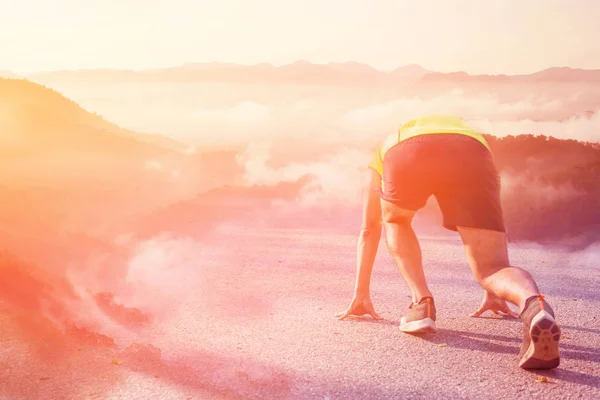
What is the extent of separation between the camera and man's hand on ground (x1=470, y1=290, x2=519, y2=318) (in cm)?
524

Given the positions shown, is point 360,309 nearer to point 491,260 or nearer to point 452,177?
point 491,260

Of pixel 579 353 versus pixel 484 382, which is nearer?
pixel 484 382

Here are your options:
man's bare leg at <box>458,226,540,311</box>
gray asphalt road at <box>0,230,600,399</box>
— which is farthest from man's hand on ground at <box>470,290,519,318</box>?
man's bare leg at <box>458,226,540,311</box>

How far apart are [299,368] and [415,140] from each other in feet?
4.93

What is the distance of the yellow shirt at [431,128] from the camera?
4.27m

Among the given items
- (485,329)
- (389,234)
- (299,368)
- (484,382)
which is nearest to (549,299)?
(485,329)

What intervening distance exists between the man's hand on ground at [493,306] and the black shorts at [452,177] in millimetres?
1273

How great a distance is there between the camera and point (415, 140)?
4230 mm

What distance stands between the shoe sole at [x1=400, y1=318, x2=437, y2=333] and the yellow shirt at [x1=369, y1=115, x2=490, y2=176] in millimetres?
1098

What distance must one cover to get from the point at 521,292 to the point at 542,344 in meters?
0.29

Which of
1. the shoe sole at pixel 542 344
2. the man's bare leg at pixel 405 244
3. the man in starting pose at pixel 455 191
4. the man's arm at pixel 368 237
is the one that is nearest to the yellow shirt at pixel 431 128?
the man in starting pose at pixel 455 191

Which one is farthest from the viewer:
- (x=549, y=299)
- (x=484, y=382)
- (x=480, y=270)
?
(x=549, y=299)

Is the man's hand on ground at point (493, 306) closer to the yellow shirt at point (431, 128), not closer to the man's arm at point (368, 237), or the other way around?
the man's arm at point (368, 237)

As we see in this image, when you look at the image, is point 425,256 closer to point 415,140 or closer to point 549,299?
point 549,299
